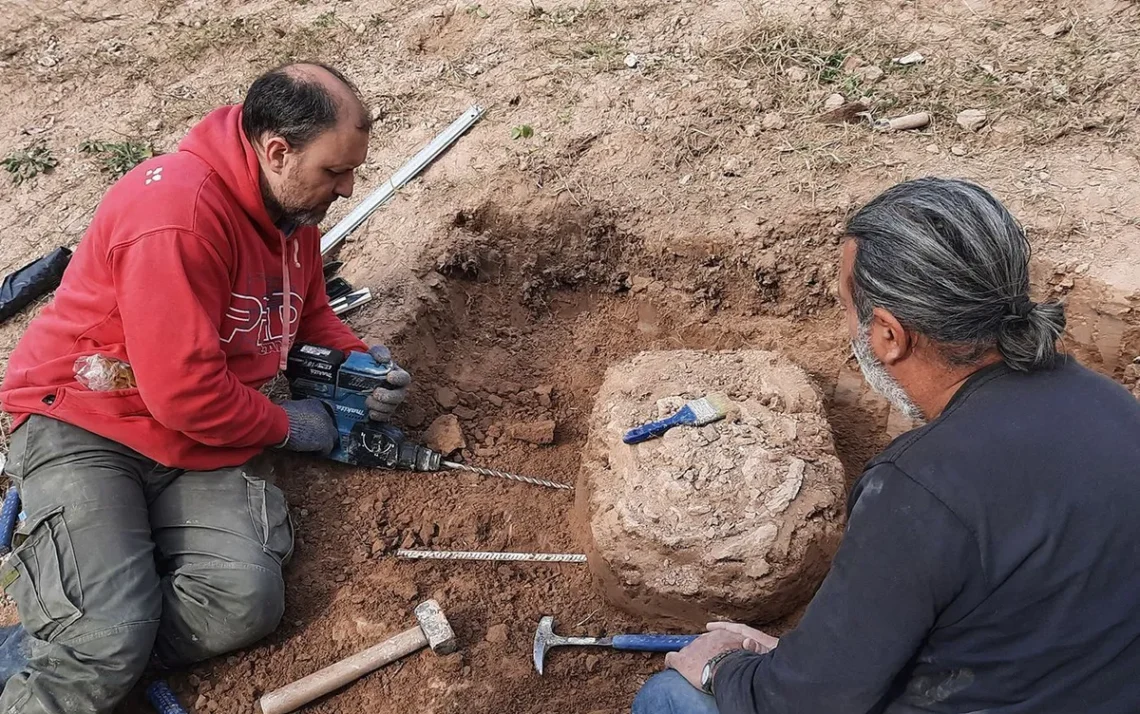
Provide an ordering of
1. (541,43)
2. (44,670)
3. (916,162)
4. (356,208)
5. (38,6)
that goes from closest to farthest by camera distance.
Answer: (44,670) < (916,162) < (356,208) < (541,43) < (38,6)

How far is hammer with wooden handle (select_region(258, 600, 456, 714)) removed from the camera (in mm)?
2748

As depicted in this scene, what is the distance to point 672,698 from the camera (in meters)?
2.24

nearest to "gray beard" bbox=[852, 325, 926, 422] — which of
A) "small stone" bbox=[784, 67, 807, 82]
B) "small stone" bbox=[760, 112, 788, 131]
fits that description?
"small stone" bbox=[760, 112, 788, 131]

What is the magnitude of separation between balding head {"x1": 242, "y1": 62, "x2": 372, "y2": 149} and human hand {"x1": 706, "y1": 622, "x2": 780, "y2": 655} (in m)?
2.03

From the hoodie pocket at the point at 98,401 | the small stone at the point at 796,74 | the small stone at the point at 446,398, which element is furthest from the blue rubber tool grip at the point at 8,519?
the small stone at the point at 796,74

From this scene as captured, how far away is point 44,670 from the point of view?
2.66 m

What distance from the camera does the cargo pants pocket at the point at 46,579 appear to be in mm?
2699

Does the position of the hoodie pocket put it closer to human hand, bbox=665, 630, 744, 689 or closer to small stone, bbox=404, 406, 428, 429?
small stone, bbox=404, 406, 428, 429

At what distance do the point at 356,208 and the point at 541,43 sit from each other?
1.78 meters

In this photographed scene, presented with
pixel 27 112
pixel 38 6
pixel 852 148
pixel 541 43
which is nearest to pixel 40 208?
pixel 27 112

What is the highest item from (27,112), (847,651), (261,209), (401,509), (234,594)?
(261,209)

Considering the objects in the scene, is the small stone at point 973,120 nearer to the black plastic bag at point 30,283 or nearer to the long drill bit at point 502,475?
the long drill bit at point 502,475

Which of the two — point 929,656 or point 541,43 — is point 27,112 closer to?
point 541,43

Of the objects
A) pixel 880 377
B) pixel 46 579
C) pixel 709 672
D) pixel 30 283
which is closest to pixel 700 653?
pixel 709 672
